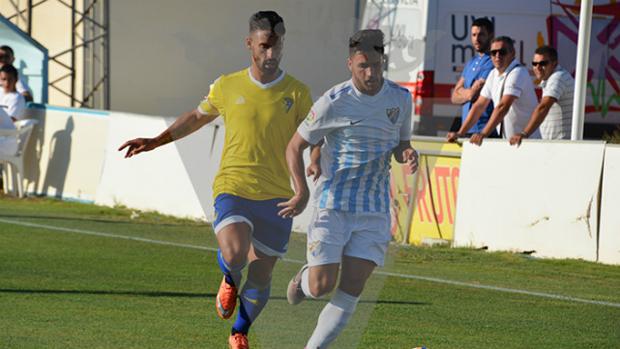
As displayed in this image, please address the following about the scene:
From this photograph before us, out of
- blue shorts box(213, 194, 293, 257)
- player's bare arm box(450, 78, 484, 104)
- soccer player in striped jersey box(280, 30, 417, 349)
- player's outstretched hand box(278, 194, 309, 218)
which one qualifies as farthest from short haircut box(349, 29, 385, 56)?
player's bare arm box(450, 78, 484, 104)

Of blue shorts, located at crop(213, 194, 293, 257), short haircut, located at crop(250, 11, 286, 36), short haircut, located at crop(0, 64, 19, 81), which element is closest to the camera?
short haircut, located at crop(250, 11, 286, 36)

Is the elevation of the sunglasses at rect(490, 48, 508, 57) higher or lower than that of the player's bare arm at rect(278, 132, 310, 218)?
higher

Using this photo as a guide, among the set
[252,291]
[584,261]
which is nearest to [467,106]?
[584,261]

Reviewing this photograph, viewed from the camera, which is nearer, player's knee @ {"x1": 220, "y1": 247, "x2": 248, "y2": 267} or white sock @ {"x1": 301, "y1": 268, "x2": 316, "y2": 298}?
white sock @ {"x1": 301, "y1": 268, "x2": 316, "y2": 298}

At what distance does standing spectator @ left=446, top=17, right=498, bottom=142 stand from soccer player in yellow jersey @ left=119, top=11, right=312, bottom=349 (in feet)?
21.6

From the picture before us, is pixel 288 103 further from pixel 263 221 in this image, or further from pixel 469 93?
pixel 469 93

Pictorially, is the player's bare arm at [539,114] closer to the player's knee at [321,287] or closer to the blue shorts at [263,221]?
the blue shorts at [263,221]

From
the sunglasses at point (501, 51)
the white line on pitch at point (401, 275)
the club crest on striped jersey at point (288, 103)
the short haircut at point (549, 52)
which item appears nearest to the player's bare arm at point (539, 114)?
the short haircut at point (549, 52)

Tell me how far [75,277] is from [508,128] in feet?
15.2

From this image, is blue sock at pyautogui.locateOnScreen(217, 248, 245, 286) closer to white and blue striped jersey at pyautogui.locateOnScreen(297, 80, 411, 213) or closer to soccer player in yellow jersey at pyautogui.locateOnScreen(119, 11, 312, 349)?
soccer player in yellow jersey at pyautogui.locateOnScreen(119, 11, 312, 349)

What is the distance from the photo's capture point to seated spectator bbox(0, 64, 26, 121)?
18.9m

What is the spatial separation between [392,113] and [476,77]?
7496mm

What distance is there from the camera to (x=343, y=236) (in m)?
6.24

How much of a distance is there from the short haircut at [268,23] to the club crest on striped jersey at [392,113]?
24.8 inches
